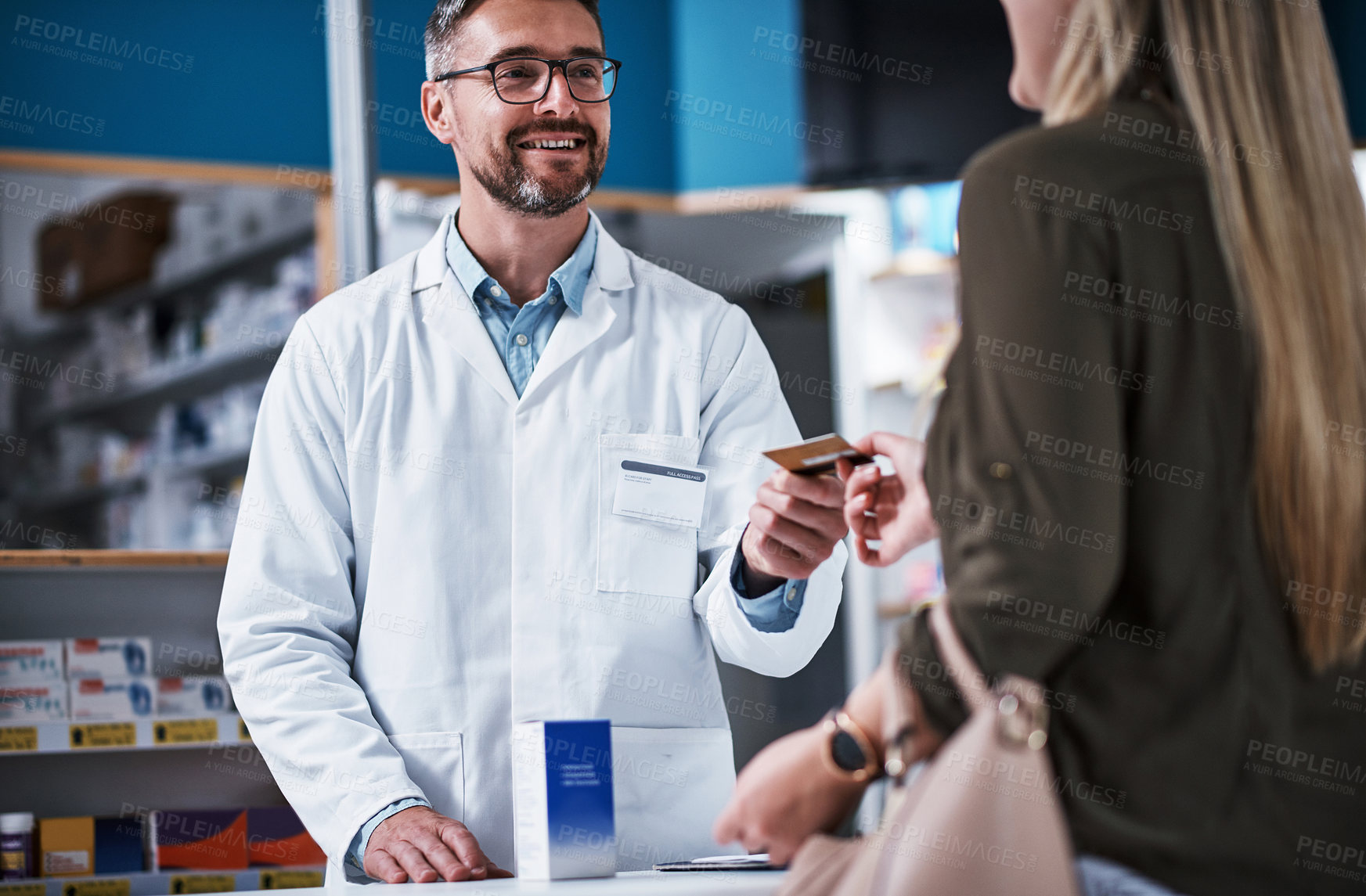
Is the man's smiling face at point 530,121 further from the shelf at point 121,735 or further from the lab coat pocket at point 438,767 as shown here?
the shelf at point 121,735

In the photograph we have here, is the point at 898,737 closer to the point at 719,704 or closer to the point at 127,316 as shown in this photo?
the point at 719,704

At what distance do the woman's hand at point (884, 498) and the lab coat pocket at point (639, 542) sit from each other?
62cm

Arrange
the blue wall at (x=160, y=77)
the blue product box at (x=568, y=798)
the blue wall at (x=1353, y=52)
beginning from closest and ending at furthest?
the blue product box at (x=568, y=798)
the blue wall at (x=1353, y=52)
the blue wall at (x=160, y=77)

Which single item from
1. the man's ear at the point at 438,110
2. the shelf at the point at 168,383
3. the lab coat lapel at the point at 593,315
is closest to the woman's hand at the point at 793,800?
the lab coat lapel at the point at 593,315

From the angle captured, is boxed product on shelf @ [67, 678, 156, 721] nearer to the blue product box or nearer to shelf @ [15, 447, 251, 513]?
the blue product box

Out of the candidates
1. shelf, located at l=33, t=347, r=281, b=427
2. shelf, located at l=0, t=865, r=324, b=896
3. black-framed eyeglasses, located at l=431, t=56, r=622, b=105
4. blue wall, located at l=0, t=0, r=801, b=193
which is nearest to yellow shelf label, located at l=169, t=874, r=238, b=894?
shelf, located at l=0, t=865, r=324, b=896

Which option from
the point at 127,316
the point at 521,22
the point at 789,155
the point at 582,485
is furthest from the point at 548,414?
the point at 127,316

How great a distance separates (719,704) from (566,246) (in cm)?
75

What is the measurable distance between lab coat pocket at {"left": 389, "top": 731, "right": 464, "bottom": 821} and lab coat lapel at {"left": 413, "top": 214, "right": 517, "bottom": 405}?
0.49 metres

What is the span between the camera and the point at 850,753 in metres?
0.89

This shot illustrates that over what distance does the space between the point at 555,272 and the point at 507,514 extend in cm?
39

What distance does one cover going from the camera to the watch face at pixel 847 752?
0.88m

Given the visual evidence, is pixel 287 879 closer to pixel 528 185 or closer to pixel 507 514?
pixel 507 514

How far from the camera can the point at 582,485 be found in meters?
1.81
